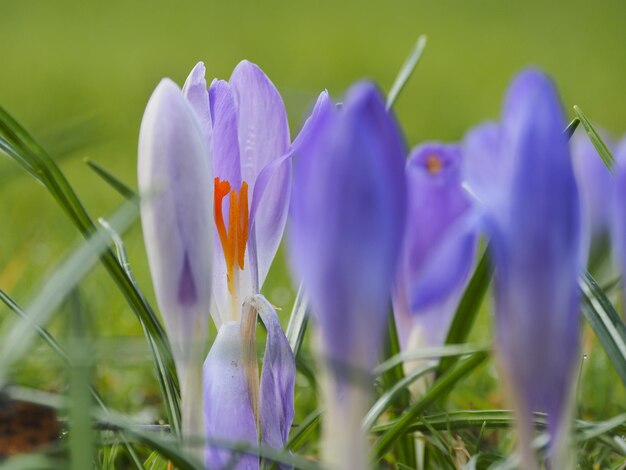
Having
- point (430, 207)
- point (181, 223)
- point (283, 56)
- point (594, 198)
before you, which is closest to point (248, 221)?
point (181, 223)

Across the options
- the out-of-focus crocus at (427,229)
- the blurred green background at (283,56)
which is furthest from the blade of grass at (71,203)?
the blurred green background at (283,56)

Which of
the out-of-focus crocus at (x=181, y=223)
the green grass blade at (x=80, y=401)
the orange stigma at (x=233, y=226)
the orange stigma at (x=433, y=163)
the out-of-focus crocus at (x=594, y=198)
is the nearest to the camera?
the green grass blade at (x=80, y=401)

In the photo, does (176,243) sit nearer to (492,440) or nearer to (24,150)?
(24,150)

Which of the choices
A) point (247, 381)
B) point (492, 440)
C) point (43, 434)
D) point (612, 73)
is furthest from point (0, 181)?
point (612, 73)

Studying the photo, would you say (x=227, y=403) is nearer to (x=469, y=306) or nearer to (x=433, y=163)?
(x=469, y=306)

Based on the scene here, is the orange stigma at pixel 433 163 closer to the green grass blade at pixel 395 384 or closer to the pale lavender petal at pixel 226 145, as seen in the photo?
the green grass blade at pixel 395 384

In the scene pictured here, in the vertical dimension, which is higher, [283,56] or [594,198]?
[283,56]

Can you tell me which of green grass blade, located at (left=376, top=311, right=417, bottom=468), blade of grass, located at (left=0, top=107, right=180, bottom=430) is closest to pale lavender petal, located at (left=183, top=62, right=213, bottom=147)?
blade of grass, located at (left=0, top=107, right=180, bottom=430)
